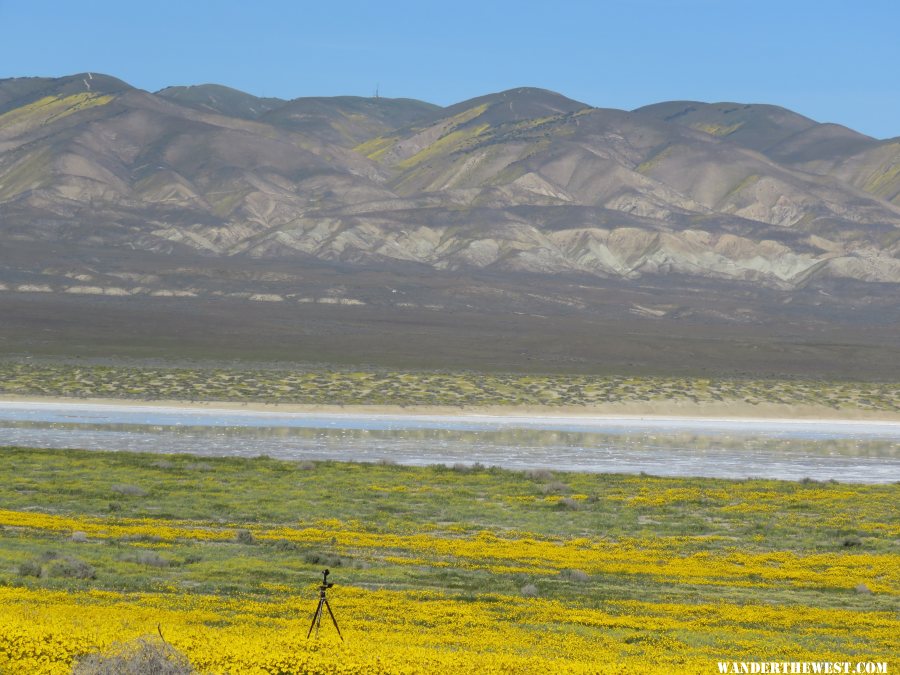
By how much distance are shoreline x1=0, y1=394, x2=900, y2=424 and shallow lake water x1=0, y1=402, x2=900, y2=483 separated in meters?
1.08

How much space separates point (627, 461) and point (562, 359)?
4571 cm

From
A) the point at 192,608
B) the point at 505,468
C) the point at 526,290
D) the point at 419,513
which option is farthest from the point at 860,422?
the point at 526,290

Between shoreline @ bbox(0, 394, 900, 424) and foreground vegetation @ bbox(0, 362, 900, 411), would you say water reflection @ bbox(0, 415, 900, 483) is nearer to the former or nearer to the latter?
shoreline @ bbox(0, 394, 900, 424)

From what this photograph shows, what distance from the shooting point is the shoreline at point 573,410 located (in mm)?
64188

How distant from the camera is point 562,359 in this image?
92.4 m

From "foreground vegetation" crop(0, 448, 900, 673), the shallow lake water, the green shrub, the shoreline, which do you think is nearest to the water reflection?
the shallow lake water

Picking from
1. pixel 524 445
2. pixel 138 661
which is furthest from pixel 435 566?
pixel 524 445

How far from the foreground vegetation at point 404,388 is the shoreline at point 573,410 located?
888mm

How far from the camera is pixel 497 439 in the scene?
5403cm

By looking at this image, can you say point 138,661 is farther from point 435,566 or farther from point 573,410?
point 573,410

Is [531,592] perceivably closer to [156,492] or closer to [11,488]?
[156,492]

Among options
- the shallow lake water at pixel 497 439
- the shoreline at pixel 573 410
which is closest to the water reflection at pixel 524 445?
the shallow lake water at pixel 497 439

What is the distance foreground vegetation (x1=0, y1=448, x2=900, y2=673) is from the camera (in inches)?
616

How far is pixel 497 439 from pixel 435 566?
3033cm
